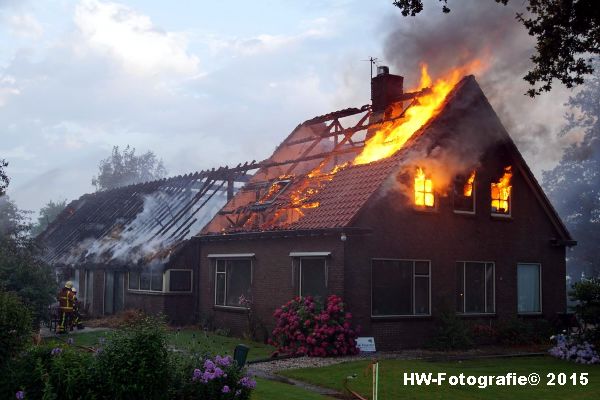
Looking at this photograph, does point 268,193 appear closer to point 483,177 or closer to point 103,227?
point 483,177

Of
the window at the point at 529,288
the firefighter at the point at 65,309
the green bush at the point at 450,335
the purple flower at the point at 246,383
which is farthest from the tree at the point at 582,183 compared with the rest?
the purple flower at the point at 246,383

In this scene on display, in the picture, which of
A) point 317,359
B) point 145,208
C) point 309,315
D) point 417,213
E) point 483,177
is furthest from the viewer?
point 145,208

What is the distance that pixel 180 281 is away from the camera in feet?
82.2

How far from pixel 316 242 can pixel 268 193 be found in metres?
5.08

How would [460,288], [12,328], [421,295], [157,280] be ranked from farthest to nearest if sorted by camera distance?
[157,280], [460,288], [421,295], [12,328]

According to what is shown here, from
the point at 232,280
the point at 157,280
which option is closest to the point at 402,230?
the point at 232,280

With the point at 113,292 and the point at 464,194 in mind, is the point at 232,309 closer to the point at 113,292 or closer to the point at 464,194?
the point at 113,292

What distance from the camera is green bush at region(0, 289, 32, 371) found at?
9.77 meters

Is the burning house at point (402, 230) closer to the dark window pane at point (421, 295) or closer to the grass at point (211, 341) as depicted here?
the dark window pane at point (421, 295)

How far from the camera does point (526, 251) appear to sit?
23.1 meters

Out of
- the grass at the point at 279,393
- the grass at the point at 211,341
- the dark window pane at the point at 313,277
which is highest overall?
the dark window pane at the point at 313,277

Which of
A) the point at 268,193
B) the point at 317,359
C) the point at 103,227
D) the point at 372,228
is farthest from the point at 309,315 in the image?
the point at 103,227

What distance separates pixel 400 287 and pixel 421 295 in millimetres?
851

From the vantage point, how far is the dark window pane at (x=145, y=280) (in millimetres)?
26156
